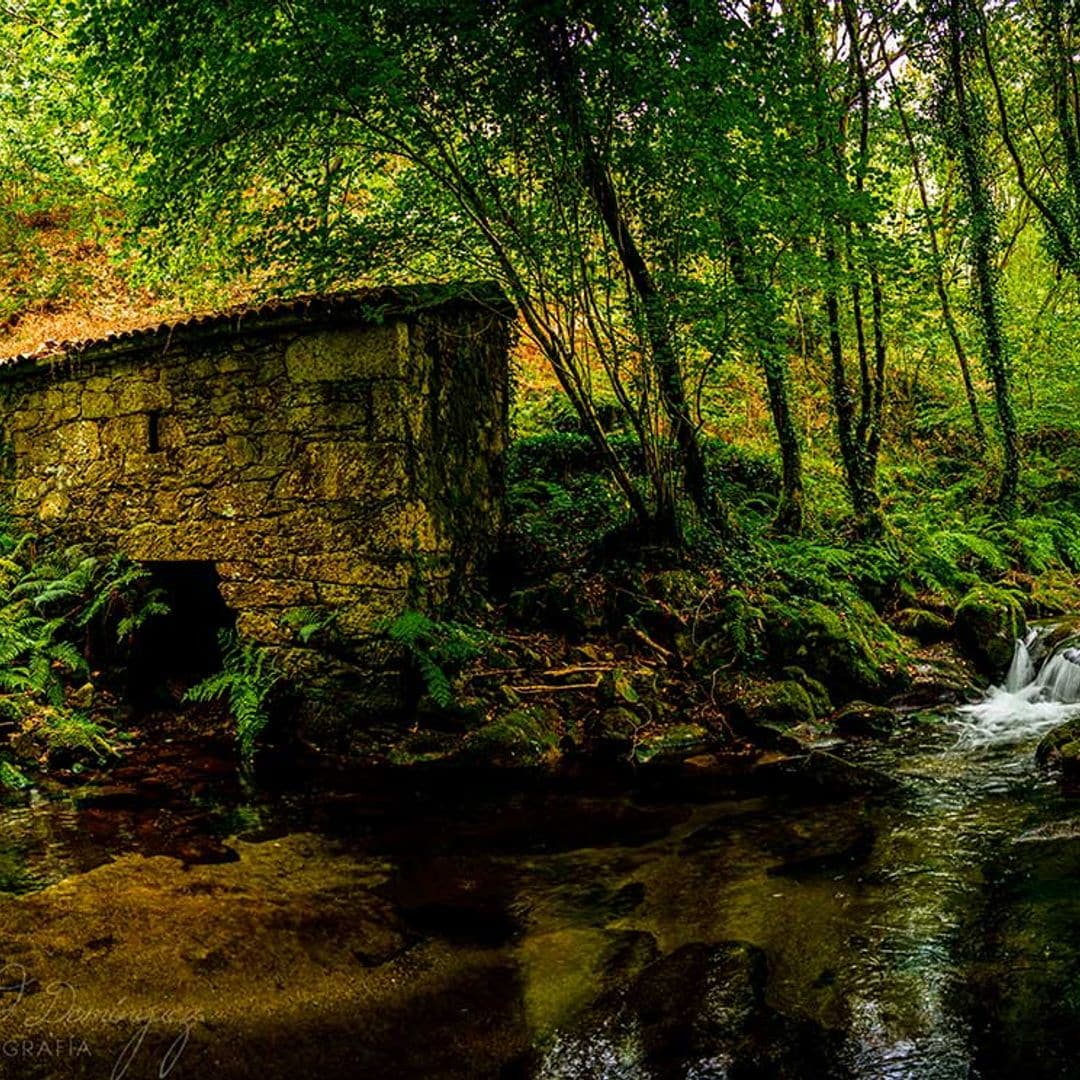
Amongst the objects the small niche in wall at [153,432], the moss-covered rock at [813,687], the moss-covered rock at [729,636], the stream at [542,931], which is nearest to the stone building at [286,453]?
the small niche in wall at [153,432]

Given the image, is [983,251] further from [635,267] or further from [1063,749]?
[1063,749]

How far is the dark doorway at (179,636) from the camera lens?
26.0ft

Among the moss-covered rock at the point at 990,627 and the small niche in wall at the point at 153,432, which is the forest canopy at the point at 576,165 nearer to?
the small niche in wall at the point at 153,432

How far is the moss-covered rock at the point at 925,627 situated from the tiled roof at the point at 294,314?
6.09m

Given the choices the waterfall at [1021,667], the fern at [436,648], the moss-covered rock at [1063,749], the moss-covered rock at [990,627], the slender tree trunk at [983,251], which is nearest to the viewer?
the moss-covered rock at [1063,749]

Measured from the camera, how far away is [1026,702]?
848 centimetres

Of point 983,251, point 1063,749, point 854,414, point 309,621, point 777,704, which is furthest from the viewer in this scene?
point 983,251

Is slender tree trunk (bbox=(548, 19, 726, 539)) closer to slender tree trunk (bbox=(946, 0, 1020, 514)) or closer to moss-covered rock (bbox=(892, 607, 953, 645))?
moss-covered rock (bbox=(892, 607, 953, 645))

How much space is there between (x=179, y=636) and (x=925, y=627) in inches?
327

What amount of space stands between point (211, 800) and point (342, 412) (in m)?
3.20

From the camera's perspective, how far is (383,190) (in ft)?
27.2

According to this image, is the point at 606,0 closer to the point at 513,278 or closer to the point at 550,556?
the point at 513,278

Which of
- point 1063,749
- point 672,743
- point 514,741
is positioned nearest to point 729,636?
point 672,743

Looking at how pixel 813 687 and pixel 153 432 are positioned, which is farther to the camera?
pixel 813 687
